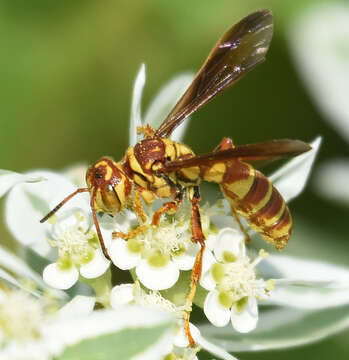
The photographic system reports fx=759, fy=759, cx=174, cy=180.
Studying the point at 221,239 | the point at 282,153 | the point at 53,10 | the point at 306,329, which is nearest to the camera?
the point at 282,153

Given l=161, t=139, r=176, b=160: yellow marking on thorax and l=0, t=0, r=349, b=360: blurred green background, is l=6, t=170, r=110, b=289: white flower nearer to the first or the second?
l=161, t=139, r=176, b=160: yellow marking on thorax

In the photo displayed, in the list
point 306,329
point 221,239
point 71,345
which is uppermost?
point 71,345

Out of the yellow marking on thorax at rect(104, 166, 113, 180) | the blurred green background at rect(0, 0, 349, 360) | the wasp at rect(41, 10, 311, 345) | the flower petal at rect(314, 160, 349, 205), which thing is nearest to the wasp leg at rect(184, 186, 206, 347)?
the wasp at rect(41, 10, 311, 345)

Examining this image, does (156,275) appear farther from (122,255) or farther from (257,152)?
(257,152)

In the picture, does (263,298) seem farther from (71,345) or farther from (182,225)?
(71,345)

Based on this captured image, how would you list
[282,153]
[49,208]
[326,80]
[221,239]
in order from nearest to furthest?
[282,153], [221,239], [49,208], [326,80]

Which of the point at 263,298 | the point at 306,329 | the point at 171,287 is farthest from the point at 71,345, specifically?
the point at 306,329

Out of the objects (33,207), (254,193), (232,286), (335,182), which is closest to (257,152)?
(254,193)
